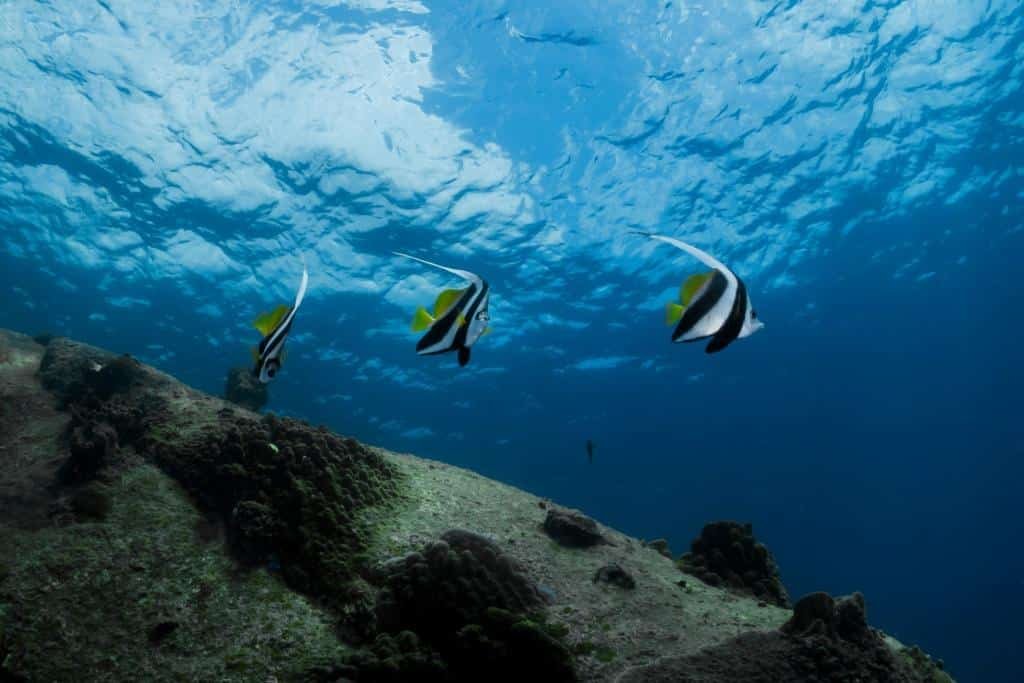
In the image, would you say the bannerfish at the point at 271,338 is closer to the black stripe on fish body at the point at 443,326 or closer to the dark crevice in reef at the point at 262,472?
the black stripe on fish body at the point at 443,326

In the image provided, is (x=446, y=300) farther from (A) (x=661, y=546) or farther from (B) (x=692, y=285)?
(A) (x=661, y=546)

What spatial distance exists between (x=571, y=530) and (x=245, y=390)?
8.74m

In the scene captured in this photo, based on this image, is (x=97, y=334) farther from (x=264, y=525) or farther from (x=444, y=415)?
(x=264, y=525)

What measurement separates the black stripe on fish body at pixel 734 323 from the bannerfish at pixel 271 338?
7.12 feet

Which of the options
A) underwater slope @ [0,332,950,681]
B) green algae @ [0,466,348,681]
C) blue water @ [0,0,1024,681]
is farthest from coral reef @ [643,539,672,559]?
blue water @ [0,0,1024,681]

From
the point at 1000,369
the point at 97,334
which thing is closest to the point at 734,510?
the point at 1000,369

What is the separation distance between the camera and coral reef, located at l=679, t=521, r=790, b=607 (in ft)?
22.5

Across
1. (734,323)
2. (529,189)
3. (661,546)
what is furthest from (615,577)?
(529,189)

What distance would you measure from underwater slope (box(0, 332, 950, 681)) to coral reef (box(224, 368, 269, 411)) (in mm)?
→ 5238

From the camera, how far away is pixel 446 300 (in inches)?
107

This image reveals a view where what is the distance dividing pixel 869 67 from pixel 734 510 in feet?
204

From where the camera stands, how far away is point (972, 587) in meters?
102

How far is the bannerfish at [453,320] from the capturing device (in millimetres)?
2678

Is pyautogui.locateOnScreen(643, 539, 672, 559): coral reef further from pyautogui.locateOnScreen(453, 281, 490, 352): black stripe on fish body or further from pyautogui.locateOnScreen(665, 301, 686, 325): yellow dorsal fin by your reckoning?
pyautogui.locateOnScreen(665, 301, 686, 325): yellow dorsal fin
